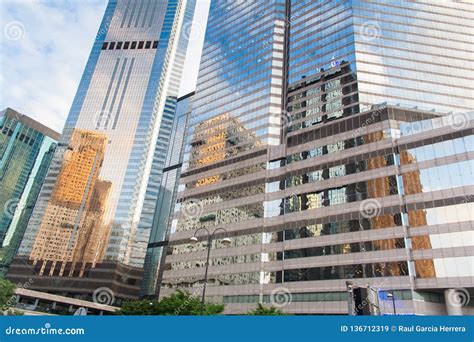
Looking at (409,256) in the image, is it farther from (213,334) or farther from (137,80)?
(137,80)

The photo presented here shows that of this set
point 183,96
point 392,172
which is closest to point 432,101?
point 392,172

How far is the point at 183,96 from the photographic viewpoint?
570 ft

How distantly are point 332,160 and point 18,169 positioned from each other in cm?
17304

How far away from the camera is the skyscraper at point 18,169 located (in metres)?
170

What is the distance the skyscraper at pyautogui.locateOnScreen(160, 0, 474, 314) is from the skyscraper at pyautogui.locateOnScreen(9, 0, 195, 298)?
6031 cm

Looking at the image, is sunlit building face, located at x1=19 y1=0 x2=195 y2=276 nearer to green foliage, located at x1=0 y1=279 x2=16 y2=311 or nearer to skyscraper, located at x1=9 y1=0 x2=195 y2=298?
skyscraper, located at x1=9 y1=0 x2=195 y2=298

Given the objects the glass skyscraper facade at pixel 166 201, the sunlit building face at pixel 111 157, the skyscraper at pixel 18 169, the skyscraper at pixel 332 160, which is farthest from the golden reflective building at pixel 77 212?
the skyscraper at pixel 332 160

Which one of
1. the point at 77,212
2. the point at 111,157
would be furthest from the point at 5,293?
the point at 77,212

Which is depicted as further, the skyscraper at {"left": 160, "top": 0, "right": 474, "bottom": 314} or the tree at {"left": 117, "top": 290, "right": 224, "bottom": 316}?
the skyscraper at {"left": 160, "top": 0, "right": 474, "bottom": 314}

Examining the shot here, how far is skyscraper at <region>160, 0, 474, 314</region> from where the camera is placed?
42.2m

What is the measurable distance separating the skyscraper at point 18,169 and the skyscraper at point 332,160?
131 metres

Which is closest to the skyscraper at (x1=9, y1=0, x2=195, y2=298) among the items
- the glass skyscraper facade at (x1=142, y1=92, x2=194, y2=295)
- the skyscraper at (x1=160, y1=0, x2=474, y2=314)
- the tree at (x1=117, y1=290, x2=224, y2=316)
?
the glass skyscraper facade at (x1=142, y1=92, x2=194, y2=295)

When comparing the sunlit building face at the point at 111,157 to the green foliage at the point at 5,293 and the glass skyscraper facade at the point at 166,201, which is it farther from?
the green foliage at the point at 5,293

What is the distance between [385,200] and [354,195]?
420 centimetres
